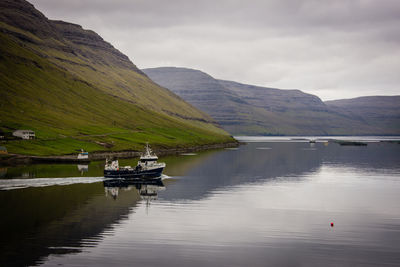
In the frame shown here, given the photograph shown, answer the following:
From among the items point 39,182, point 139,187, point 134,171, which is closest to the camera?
point 39,182

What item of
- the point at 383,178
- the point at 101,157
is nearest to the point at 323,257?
the point at 383,178

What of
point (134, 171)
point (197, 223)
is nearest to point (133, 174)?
point (134, 171)

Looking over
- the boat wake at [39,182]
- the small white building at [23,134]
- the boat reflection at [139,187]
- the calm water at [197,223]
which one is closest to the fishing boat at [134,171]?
the boat reflection at [139,187]

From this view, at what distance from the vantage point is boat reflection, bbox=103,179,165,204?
86.7m

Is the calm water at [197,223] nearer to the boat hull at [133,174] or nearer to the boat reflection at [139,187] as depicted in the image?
the boat reflection at [139,187]

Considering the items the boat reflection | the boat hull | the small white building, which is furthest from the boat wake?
the small white building

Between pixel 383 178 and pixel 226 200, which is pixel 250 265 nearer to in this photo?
pixel 226 200

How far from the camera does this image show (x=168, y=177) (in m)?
120

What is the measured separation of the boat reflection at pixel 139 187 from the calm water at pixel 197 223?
0.42 m

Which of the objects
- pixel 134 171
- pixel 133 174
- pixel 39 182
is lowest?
pixel 39 182

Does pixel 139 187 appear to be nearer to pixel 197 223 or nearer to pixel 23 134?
pixel 197 223

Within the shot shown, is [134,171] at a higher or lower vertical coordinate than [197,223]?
higher

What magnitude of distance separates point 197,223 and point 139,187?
4410cm

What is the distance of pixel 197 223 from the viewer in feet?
198
